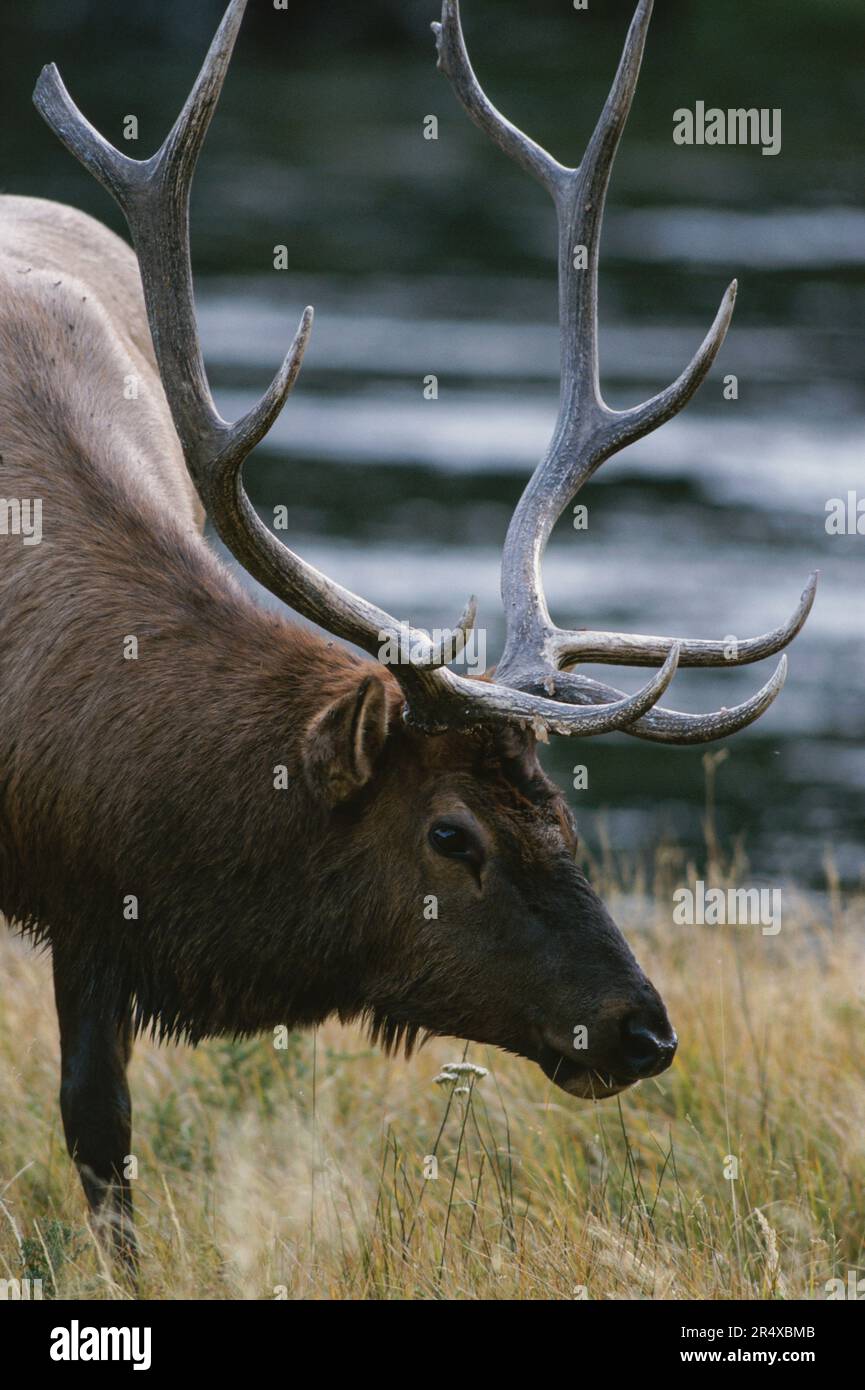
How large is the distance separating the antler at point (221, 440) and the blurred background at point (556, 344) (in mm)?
4973

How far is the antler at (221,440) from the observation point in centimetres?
447

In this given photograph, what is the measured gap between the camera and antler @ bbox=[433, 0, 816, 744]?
478cm

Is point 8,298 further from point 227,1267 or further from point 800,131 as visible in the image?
point 800,131

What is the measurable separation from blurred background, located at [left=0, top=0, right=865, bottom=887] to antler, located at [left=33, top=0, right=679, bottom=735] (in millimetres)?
4973

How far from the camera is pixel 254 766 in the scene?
A: 468 centimetres

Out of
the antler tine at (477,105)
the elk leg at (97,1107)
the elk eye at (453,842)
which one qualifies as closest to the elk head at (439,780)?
the elk eye at (453,842)

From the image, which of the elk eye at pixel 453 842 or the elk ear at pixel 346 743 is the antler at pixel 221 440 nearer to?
the elk ear at pixel 346 743

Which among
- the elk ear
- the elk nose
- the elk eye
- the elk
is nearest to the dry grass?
the elk

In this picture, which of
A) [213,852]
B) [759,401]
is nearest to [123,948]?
[213,852]

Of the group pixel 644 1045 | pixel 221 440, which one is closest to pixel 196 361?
pixel 221 440

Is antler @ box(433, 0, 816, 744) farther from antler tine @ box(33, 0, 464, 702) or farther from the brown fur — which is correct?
antler tine @ box(33, 0, 464, 702)

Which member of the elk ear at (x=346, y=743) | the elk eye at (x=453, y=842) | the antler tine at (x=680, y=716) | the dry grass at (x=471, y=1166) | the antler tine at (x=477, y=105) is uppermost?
the antler tine at (x=477, y=105)

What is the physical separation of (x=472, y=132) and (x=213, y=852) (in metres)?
27.2

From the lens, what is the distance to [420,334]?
18984 millimetres
